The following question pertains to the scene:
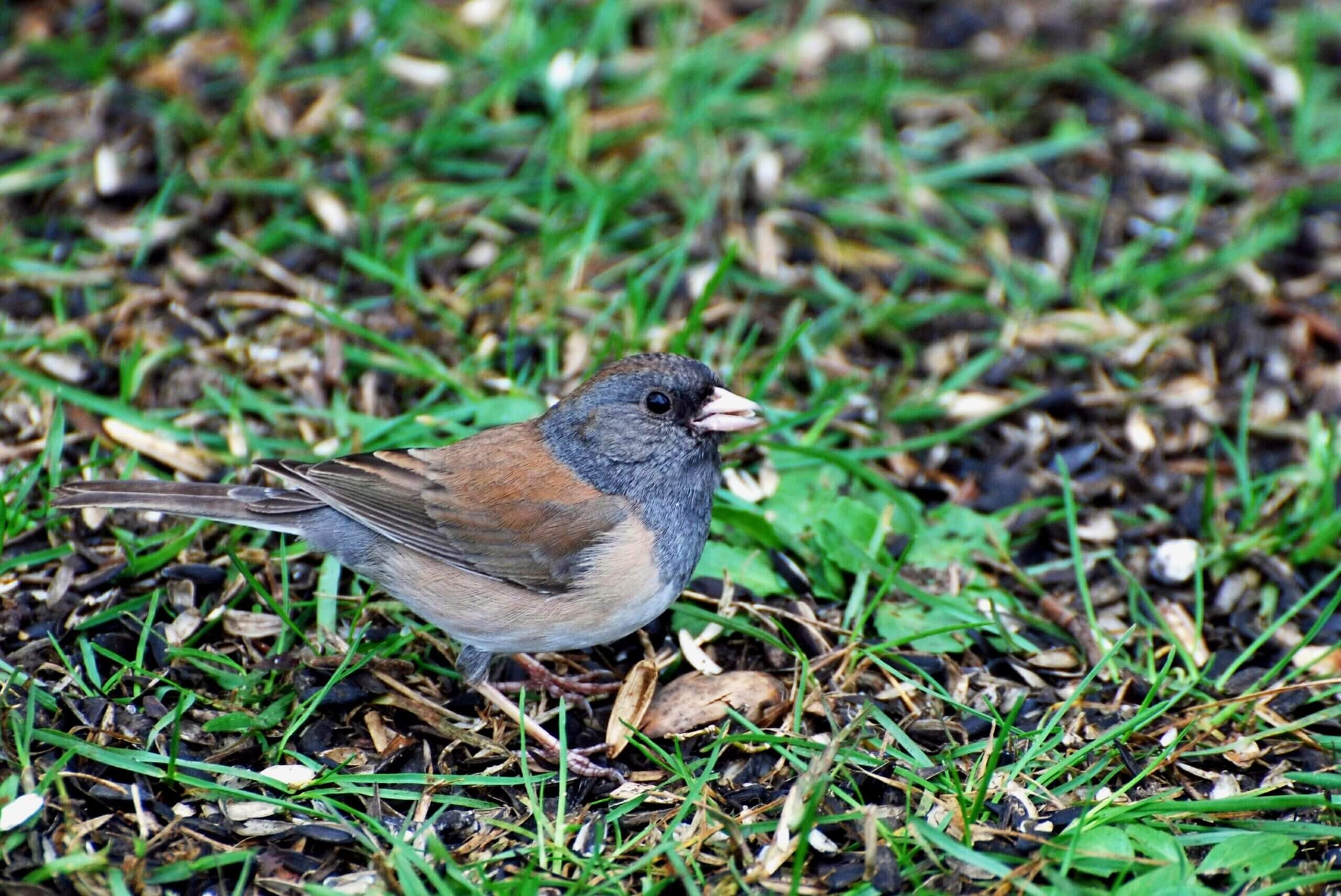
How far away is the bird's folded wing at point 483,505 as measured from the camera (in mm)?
3113

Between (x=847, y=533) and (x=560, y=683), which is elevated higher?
(x=847, y=533)

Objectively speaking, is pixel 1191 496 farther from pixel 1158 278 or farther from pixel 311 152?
pixel 311 152

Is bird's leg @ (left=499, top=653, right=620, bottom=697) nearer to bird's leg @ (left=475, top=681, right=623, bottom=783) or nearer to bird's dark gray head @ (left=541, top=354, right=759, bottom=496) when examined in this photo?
bird's leg @ (left=475, top=681, right=623, bottom=783)

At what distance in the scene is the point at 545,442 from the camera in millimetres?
3273

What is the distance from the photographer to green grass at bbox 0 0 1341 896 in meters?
2.83

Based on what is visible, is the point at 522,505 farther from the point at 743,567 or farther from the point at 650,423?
the point at 743,567

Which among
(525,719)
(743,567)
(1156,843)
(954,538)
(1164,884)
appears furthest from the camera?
(954,538)

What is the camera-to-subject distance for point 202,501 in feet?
10.4

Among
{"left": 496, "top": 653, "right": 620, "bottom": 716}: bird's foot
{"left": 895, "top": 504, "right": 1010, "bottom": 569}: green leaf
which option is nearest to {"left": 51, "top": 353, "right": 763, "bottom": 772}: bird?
{"left": 496, "top": 653, "right": 620, "bottom": 716}: bird's foot

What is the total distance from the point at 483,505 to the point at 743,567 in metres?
0.76

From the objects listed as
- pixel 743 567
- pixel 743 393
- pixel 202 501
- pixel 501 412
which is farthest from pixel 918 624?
pixel 202 501

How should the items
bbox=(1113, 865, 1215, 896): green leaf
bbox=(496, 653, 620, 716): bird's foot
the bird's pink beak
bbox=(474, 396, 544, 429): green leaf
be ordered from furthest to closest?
bbox=(474, 396, 544, 429): green leaf
bbox=(496, 653, 620, 716): bird's foot
the bird's pink beak
bbox=(1113, 865, 1215, 896): green leaf

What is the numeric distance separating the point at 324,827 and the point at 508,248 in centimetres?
220

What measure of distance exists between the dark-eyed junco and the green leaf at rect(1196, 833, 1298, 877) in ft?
4.19
